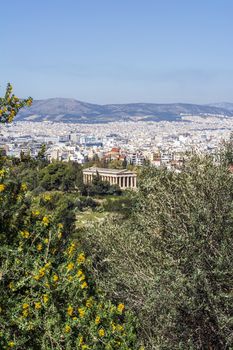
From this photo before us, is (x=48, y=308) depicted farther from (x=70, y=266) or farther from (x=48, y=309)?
(x=70, y=266)

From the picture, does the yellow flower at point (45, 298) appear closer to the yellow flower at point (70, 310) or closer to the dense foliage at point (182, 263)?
the yellow flower at point (70, 310)

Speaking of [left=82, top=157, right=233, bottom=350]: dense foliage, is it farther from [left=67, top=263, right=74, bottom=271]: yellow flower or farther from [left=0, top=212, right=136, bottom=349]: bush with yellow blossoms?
[left=67, top=263, right=74, bottom=271]: yellow flower

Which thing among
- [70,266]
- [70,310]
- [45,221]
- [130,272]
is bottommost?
[130,272]

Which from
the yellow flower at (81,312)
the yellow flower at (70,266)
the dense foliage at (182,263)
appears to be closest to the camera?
the yellow flower at (81,312)

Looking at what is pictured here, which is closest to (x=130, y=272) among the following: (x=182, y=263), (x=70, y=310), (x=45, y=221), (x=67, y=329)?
(x=182, y=263)

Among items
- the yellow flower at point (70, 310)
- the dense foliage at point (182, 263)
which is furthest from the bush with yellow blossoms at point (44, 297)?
the dense foliage at point (182, 263)

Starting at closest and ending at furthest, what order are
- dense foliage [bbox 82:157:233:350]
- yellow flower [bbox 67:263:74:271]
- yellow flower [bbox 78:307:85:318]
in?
1. yellow flower [bbox 78:307:85:318]
2. yellow flower [bbox 67:263:74:271]
3. dense foliage [bbox 82:157:233:350]

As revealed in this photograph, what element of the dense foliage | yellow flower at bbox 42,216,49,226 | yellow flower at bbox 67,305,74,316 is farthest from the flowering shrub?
the dense foliage

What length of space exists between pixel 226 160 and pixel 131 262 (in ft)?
5.65

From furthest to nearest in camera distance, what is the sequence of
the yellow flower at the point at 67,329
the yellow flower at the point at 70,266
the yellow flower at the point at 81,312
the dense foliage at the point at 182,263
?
the dense foliage at the point at 182,263, the yellow flower at the point at 70,266, the yellow flower at the point at 81,312, the yellow flower at the point at 67,329

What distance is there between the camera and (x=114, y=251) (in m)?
5.69

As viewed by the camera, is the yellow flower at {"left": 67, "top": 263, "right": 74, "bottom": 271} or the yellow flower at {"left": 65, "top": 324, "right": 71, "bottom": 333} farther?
the yellow flower at {"left": 67, "top": 263, "right": 74, "bottom": 271}

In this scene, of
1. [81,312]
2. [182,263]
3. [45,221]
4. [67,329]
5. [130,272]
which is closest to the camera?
[67,329]

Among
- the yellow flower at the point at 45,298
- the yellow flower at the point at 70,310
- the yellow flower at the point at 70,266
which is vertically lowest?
the yellow flower at the point at 70,310
